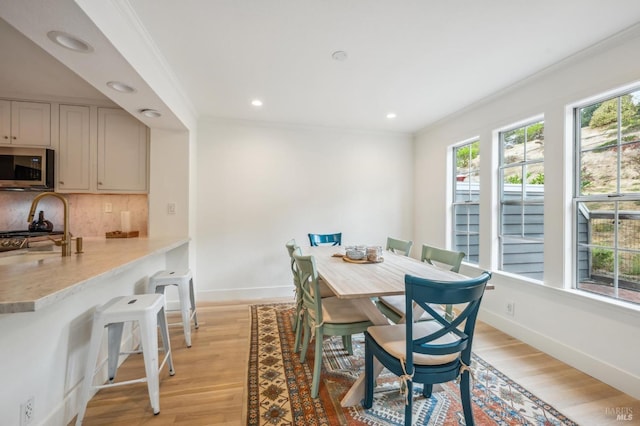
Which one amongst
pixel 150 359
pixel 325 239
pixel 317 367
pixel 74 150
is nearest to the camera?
pixel 150 359

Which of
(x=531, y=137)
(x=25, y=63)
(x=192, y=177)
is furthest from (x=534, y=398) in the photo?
(x=25, y=63)

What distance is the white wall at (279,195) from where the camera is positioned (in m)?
3.64

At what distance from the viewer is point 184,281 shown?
8.04 ft

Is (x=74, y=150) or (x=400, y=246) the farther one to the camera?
(x=74, y=150)

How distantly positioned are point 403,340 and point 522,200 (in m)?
2.19

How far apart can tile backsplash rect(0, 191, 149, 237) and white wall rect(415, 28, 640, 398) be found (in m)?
4.13

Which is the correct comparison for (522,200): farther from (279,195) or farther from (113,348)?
(113,348)

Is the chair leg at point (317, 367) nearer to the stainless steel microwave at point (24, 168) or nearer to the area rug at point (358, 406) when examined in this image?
the area rug at point (358, 406)

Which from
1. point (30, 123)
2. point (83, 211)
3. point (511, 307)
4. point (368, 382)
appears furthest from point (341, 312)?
point (30, 123)

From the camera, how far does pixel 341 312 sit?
74.4 inches

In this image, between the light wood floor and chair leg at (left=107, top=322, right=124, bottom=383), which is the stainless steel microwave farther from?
the light wood floor

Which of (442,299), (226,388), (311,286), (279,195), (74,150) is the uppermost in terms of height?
(74,150)

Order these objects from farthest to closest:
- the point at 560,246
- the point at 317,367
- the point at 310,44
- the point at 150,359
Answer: the point at 560,246 < the point at 310,44 < the point at 317,367 < the point at 150,359

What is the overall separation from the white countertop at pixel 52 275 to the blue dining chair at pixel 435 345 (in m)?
1.49
